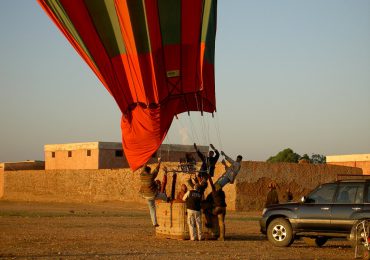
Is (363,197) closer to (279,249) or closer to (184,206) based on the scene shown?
(279,249)

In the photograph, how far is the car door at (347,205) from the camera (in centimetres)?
1700

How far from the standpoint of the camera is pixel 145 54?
21.3m

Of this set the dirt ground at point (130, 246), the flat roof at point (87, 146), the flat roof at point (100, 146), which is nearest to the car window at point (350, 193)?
the dirt ground at point (130, 246)

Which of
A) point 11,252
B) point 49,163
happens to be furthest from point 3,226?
point 49,163

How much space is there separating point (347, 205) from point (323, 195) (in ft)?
3.15

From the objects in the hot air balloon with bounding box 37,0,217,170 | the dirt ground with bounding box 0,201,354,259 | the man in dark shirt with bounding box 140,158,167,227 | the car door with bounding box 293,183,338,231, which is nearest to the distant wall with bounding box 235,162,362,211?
the dirt ground with bounding box 0,201,354,259

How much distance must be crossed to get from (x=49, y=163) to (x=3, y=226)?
137ft

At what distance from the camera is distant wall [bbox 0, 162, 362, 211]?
38062mm

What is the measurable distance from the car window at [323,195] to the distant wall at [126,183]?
19.3 metres

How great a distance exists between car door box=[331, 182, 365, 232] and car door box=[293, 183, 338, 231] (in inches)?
7.0

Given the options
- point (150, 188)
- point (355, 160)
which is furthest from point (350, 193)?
point (355, 160)

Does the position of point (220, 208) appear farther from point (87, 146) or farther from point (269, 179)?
point (87, 146)

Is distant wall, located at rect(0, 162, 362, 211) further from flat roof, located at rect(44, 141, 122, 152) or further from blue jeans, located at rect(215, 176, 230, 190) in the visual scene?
blue jeans, located at rect(215, 176, 230, 190)

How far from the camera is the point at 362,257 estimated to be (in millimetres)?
15773
